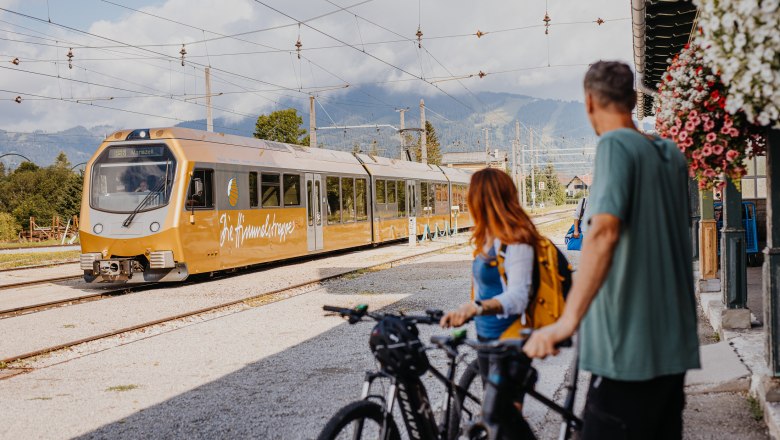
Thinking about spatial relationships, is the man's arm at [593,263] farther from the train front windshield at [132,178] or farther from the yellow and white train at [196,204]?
the train front windshield at [132,178]

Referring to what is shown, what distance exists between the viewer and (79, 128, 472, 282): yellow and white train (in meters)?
14.8

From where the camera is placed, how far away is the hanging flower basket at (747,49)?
3026 mm

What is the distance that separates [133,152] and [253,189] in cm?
309

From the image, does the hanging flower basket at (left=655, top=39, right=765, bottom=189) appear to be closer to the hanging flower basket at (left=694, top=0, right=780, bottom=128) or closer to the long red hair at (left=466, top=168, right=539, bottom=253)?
the hanging flower basket at (left=694, top=0, right=780, bottom=128)

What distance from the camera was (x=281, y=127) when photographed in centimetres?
6366

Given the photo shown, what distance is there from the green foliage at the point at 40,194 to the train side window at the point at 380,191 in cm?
3685

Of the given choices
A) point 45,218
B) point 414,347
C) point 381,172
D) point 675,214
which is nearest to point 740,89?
point 675,214

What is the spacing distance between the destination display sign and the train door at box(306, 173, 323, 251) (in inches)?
229

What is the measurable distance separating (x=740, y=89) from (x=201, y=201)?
13.3 meters

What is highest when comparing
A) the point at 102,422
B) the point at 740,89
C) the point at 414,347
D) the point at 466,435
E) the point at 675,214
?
the point at 740,89

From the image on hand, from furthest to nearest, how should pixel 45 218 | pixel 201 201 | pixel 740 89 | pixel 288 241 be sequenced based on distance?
pixel 45 218 < pixel 288 241 < pixel 201 201 < pixel 740 89

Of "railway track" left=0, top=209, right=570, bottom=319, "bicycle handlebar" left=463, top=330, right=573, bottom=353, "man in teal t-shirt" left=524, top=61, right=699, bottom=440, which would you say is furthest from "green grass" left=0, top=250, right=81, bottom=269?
"man in teal t-shirt" left=524, top=61, right=699, bottom=440

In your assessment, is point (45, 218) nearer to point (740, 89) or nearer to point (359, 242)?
point (359, 242)

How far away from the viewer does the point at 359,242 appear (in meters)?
24.2
